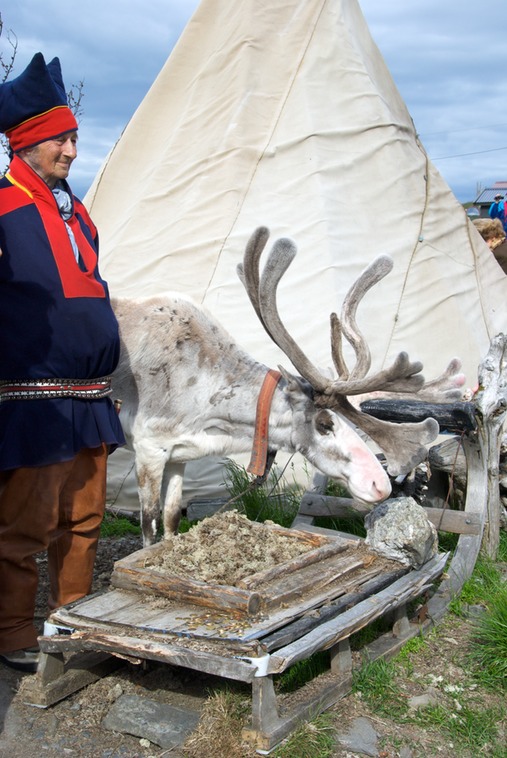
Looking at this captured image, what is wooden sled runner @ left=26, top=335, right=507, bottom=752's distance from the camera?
2707 mm

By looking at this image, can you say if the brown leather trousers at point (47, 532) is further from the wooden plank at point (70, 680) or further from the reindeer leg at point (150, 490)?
the reindeer leg at point (150, 490)

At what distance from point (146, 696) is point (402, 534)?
1307 mm

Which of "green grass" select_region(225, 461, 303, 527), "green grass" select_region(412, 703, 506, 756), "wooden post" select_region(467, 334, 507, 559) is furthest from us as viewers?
"green grass" select_region(225, 461, 303, 527)

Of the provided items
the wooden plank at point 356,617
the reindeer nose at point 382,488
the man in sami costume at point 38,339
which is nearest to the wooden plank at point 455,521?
the wooden plank at point 356,617

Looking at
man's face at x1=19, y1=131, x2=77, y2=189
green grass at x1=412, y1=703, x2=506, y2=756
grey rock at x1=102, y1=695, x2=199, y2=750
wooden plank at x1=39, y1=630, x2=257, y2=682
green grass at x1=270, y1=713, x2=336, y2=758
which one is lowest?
green grass at x1=412, y1=703, x2=506, y2=756

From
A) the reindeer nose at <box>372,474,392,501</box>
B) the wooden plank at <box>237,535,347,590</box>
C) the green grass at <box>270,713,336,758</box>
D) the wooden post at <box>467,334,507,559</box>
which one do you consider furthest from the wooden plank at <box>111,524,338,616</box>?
the wooden post at <box>467,334,507,559</box>

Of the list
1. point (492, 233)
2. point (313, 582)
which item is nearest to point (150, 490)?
point (313, 582)

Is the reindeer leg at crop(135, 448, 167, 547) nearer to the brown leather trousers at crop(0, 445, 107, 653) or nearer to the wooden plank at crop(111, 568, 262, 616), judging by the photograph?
the brown leather trousers at crop(0, 445, 107, 653)

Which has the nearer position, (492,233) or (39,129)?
(39,129)

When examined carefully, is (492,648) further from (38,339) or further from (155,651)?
(38,339)

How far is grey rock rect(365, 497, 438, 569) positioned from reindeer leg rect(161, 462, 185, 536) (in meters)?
1.03

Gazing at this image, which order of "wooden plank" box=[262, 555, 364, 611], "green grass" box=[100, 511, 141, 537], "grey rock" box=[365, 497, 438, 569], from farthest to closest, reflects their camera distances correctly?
"green grass" box=[100, 511, 141, 537] → "grey rock" box=[365, 497, 438, 569] → "wooden plank" box=[262, 555, 364, 611]

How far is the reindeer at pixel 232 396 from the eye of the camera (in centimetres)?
387

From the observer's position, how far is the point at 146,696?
319 centimetres
